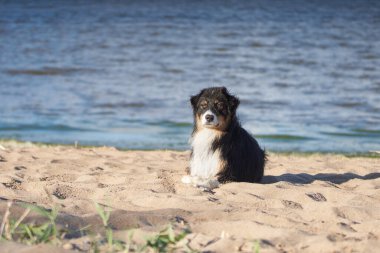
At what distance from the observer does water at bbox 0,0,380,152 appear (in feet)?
47.5

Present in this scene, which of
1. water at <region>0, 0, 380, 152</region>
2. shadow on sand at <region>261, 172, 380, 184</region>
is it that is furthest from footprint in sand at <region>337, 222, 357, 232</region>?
water at <region>0, 0, 380, 152</region>

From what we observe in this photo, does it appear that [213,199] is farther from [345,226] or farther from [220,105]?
[345,226]

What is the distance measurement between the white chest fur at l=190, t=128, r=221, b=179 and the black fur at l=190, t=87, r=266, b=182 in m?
0.05

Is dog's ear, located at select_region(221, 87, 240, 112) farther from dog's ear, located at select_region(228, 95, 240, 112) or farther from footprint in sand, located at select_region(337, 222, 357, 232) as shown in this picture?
footprint in sand, located at select_region(337, 222, 357, 232)

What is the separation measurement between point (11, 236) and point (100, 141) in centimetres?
910

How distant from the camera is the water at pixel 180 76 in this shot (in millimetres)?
14492

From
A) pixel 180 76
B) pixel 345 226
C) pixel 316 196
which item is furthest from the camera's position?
pixel 180 76

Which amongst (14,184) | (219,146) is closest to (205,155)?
(219,146)

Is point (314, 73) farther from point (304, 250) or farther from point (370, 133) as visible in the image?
point (304, 250)

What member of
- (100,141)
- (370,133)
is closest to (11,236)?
(100,141)

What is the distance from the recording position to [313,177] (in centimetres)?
830

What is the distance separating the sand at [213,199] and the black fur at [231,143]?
247mm

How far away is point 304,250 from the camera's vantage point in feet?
13.9

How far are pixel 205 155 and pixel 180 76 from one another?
15865 mm
